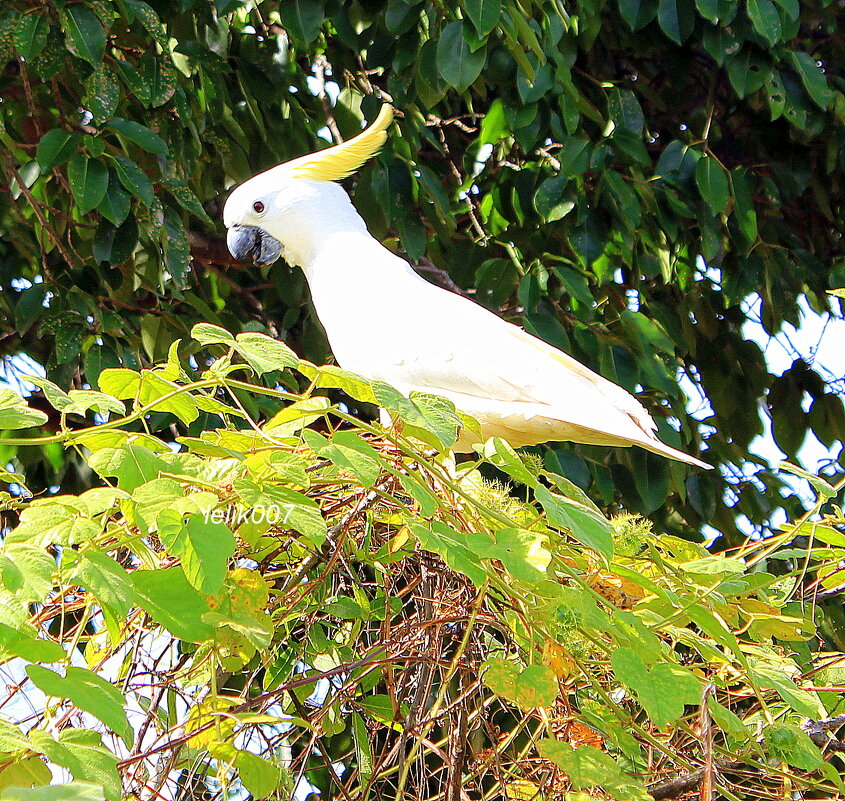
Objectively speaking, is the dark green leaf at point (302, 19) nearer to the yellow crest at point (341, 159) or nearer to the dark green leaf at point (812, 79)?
the yellow crest at point (341, 159)

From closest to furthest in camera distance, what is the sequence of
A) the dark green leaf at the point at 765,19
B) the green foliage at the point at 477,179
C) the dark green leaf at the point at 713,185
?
the green foliage at the point at 477,179 → the dark green leaf at the point at 765,19 → the dark green leaf at the point at 713,185

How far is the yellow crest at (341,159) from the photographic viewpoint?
1.57 metres

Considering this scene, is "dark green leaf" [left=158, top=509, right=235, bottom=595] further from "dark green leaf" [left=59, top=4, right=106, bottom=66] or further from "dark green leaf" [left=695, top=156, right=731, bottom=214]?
"dark green leaf" [left=695, top=156, right=731, bottom=214]

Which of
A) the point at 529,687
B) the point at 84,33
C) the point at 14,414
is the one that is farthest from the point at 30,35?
the point at 529,687

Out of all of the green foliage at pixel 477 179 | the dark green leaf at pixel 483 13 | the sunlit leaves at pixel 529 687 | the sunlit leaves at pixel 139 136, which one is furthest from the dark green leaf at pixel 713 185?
the sunlit leaves at pixel 529 687

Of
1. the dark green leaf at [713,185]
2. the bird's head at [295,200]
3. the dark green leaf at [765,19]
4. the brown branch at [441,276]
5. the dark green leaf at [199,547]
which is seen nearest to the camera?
the dark green leaf at [199,547]

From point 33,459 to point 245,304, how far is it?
657 millimetres

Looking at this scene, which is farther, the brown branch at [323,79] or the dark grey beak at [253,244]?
the brown branch at [323,79]

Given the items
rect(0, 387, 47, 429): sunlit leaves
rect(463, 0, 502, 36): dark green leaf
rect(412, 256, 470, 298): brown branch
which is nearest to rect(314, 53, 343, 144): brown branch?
rect(412, 256, 470, 298): brown branch

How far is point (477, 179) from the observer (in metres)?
2.38

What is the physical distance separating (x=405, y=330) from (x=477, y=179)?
1063mm

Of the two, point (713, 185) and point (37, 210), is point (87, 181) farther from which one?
point (713, 185)

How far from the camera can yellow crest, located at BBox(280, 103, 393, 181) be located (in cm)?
157

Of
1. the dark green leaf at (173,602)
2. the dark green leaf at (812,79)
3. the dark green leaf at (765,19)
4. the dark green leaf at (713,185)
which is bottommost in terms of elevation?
the dark green leaf at (713,185)
